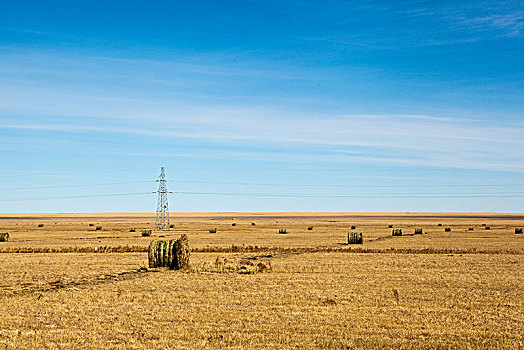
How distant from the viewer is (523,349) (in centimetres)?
1302

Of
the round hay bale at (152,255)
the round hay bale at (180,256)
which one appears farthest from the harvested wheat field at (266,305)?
the round hay bale at (152,255)

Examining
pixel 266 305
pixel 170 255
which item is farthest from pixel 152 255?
pixel 266 305

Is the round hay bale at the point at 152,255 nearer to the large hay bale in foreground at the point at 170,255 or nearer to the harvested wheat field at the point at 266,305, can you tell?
the large hay bale in foreground at the point at 170,255

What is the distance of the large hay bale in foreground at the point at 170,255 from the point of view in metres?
29.2

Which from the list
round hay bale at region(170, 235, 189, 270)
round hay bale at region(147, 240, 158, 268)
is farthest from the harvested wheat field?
round hay bale at region(147, 240, 158, 268)

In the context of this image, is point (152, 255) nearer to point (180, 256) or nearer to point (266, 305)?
point (180, 256)

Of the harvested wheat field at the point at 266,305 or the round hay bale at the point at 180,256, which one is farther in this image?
the round hay bale at the point at 180,256

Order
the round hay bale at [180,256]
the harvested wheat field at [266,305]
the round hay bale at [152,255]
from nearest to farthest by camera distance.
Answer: the harvested wheat field at [266,305]
the round hay bale at [180,256]
the round hay bale at [152,255]

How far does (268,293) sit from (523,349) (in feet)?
31.3

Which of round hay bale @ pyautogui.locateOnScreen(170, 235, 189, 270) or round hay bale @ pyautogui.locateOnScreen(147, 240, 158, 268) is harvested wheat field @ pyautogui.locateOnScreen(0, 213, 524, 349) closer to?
round hay bale @ pyautogui.locateOnScreen(170, 235, 189, 270)

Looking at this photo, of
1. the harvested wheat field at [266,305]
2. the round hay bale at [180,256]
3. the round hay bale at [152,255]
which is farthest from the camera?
the round hay bale at [152,255]

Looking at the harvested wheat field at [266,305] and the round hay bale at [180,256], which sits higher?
the round hay bale at [180,256]

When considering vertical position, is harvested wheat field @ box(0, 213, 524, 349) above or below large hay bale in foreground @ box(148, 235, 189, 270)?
below

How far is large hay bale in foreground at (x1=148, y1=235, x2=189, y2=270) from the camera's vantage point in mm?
29234
